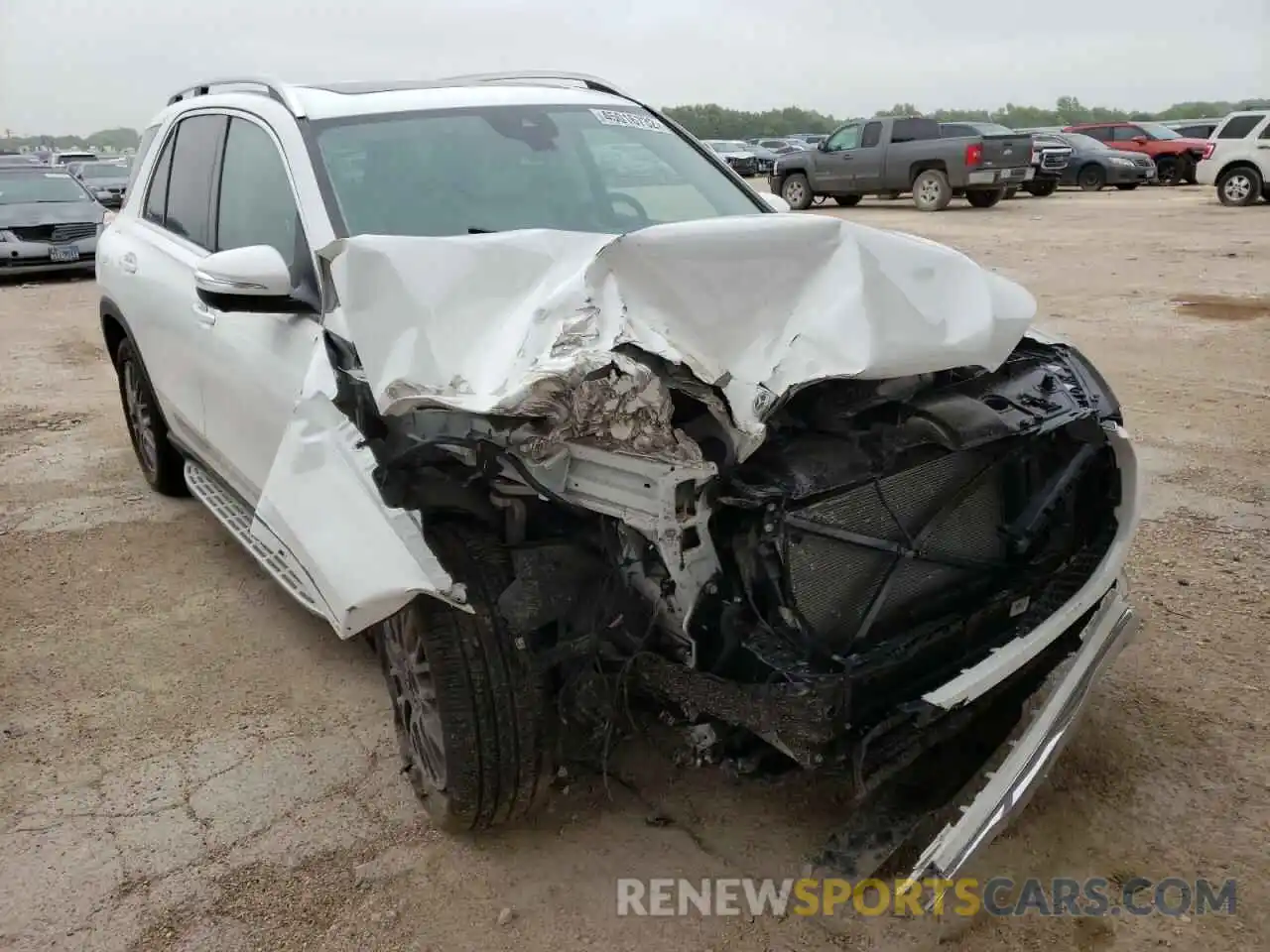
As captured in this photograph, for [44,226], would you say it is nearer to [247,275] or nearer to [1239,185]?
[247,275]

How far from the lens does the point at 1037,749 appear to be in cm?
240

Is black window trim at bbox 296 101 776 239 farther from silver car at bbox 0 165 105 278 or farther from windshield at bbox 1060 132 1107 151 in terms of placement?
windshield at bbox 1060 132 1107 151

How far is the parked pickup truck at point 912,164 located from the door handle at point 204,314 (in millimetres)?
17435

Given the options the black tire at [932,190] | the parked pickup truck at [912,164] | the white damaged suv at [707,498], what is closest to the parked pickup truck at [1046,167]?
the parked pickup truck at [912,164]

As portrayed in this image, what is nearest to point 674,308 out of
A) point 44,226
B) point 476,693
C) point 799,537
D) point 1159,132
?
point 799,537

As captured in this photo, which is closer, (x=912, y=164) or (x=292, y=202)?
(x=292, y=202)

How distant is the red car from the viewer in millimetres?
25312

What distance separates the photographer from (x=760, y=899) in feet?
8.23

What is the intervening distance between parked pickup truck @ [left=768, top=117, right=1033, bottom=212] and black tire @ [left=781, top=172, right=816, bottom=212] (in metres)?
0.02

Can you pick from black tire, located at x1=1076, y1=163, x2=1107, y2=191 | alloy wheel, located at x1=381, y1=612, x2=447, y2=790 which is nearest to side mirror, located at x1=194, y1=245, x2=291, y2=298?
alloy wheel, located at x1=381, y1=612, x2=447, y2=790

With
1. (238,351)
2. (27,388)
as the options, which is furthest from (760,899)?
(27,388)

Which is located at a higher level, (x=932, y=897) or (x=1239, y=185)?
(x=932, y=897)

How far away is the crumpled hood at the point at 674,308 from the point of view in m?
2.20

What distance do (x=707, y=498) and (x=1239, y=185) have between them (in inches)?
773
